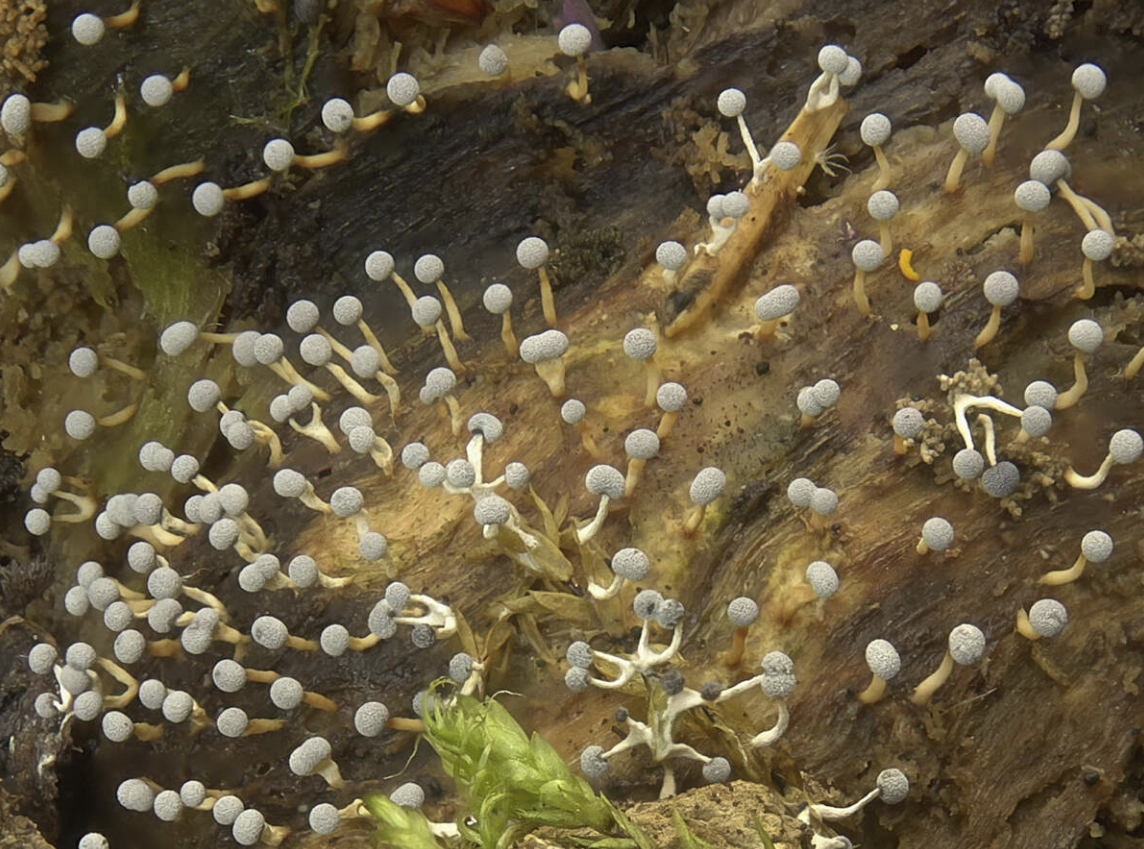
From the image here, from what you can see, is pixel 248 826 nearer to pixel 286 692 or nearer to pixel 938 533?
pixel 286 692

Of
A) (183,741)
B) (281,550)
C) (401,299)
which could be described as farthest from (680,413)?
(183,741)

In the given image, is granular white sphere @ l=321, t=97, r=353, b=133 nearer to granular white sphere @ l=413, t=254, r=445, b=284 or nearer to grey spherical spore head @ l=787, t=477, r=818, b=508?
granular white sphere @ l=413, t=254, r=445, b=284

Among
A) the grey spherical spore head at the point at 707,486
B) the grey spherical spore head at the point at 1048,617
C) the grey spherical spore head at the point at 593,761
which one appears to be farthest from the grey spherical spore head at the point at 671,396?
the grey spherical spore head at the point at 1048,617

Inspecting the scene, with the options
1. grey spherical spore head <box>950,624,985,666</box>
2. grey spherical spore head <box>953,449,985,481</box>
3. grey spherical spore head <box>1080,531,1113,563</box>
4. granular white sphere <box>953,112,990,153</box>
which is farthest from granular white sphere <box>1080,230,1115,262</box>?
grey spherical spore head <box>950,624,985,666</box>

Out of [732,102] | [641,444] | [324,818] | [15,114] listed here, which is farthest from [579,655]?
[15,114]

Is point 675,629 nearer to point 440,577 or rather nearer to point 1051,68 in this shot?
point 440,577
